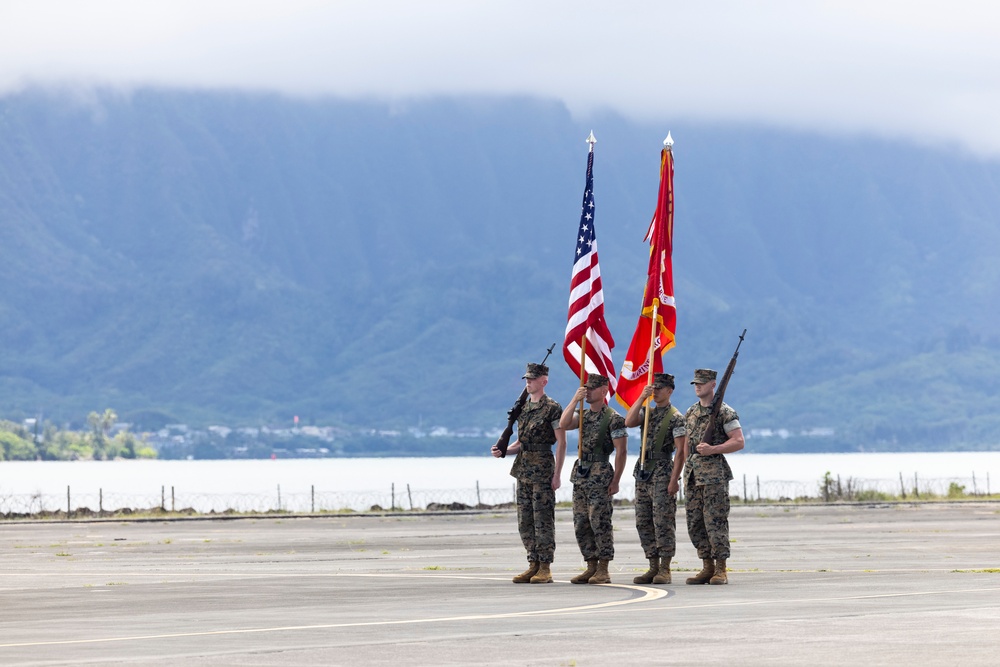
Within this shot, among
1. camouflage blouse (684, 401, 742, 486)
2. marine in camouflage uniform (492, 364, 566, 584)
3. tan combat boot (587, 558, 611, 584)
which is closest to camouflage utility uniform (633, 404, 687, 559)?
camouflage blouse (684, 401, 742, 486)

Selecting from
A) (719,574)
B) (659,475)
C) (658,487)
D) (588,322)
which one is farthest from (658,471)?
(588,322)

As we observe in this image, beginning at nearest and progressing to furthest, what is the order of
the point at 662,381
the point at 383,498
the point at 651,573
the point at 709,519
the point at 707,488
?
the point at 709,519 → the point at 707,488 → the point at 651,573 → the point at 662,381 → the point at 383,498

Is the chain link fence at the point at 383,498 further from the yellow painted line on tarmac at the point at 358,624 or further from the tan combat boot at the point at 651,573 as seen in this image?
the yellow painted line on tarmac at the point at 358,624

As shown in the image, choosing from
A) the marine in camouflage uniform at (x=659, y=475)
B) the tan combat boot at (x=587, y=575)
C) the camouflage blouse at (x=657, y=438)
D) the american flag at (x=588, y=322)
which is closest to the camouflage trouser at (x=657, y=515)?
the marine in camouflage uniform at (x=659, y=475)

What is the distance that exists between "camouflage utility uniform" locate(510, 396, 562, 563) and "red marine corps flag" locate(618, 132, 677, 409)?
2610 mm

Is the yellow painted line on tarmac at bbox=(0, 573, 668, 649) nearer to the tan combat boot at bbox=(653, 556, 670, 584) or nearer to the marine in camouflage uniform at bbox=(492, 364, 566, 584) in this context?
the tan combat boot at bbox=(653, 556, 670, 584)

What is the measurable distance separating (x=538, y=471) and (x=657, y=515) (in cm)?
161

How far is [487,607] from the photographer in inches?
800

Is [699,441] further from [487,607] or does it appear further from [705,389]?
[487,607]

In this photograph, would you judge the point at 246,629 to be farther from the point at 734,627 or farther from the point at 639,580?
the point at 639,580

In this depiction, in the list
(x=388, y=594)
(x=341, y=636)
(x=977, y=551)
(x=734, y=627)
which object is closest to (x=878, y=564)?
(x=977, y=551)

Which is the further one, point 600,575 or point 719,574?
point 600,575

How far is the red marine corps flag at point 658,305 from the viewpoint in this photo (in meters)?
27.1

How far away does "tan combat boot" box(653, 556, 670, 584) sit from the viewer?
960 inches
